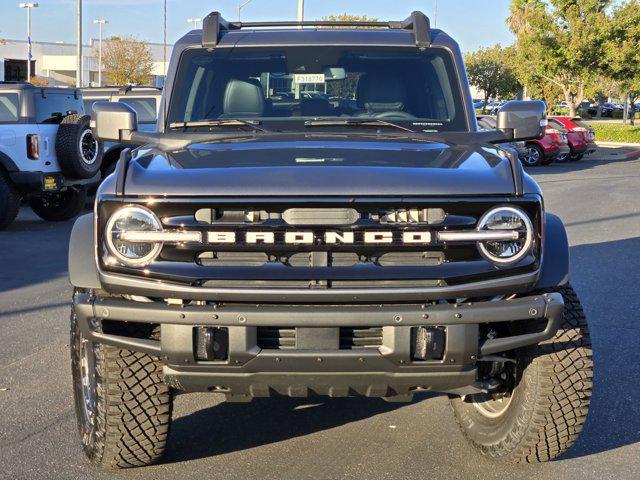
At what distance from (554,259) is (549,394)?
581 mm

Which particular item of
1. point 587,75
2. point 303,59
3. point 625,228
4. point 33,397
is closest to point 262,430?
point 33,397

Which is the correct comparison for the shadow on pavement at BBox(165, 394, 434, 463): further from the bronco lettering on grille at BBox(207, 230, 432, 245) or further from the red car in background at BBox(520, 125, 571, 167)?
the red car in background at BBox(520, 125, 571, 167)

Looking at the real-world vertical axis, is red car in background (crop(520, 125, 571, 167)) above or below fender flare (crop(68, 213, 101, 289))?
below

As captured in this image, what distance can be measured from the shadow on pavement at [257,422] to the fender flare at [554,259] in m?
1.56

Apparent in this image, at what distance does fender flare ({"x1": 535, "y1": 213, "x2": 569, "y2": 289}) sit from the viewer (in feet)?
12.1

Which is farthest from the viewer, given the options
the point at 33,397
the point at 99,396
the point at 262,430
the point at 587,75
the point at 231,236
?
the point at 587,75

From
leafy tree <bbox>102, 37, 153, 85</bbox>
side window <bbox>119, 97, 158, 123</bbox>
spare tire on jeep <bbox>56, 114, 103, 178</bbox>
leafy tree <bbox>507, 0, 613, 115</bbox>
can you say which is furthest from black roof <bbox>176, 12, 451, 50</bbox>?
leafy tree <bbox>102, 37, 153, 85</bbox>

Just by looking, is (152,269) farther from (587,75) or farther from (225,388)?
(587,75)

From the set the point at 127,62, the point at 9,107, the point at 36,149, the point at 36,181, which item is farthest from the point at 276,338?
the point at 127,62

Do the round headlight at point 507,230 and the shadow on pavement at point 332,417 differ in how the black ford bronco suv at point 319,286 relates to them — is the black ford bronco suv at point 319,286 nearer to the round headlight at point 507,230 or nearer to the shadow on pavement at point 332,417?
the round headlight at point 507,230

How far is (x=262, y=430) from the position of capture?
467 centimetres

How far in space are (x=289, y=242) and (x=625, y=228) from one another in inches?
410

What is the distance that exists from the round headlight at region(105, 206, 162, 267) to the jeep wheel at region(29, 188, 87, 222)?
10418 mm

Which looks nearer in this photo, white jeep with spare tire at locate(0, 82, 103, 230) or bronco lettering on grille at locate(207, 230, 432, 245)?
bronco lettering on grille at locate(207, 230, 432, 245)
